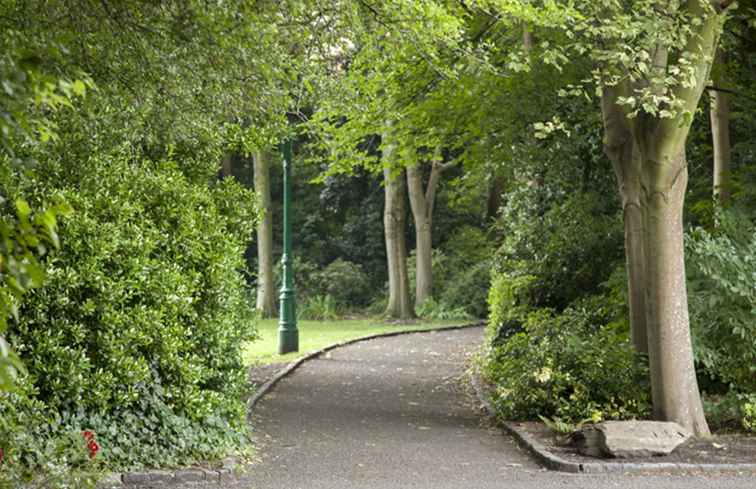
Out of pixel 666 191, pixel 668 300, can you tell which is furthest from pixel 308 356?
pixel 666 191

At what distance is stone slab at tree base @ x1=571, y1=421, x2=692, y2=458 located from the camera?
10.3m

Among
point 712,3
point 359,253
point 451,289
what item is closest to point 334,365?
point 712,3

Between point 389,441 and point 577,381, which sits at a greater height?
point 577,381

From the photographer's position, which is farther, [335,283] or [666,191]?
[335,283]

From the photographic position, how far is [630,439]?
10375mm

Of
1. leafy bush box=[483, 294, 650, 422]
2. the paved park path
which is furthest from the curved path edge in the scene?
leafy bush box=[483, 294, 650, 422]

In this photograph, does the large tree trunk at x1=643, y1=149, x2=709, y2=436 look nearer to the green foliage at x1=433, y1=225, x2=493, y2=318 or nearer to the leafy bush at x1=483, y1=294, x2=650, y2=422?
the leafy bush at x1=483, y1=294, x2=650, y2=422

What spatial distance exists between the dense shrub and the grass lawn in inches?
383

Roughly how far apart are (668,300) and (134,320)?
5.85 meters

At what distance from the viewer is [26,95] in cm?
411

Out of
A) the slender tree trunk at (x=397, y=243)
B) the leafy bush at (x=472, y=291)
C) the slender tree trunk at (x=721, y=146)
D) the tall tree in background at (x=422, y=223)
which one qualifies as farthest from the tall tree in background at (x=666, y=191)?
the leafy bush at (x=472, y=291)

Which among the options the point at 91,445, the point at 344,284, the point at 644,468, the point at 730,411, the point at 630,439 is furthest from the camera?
the point at 344,284

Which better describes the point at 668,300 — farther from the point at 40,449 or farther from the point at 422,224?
the point at 422,224

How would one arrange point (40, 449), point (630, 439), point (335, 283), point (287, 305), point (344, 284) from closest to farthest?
point (40, 449)
point (630, 439)
point (287, 305)
point (335, 283)
point (344, 284)
